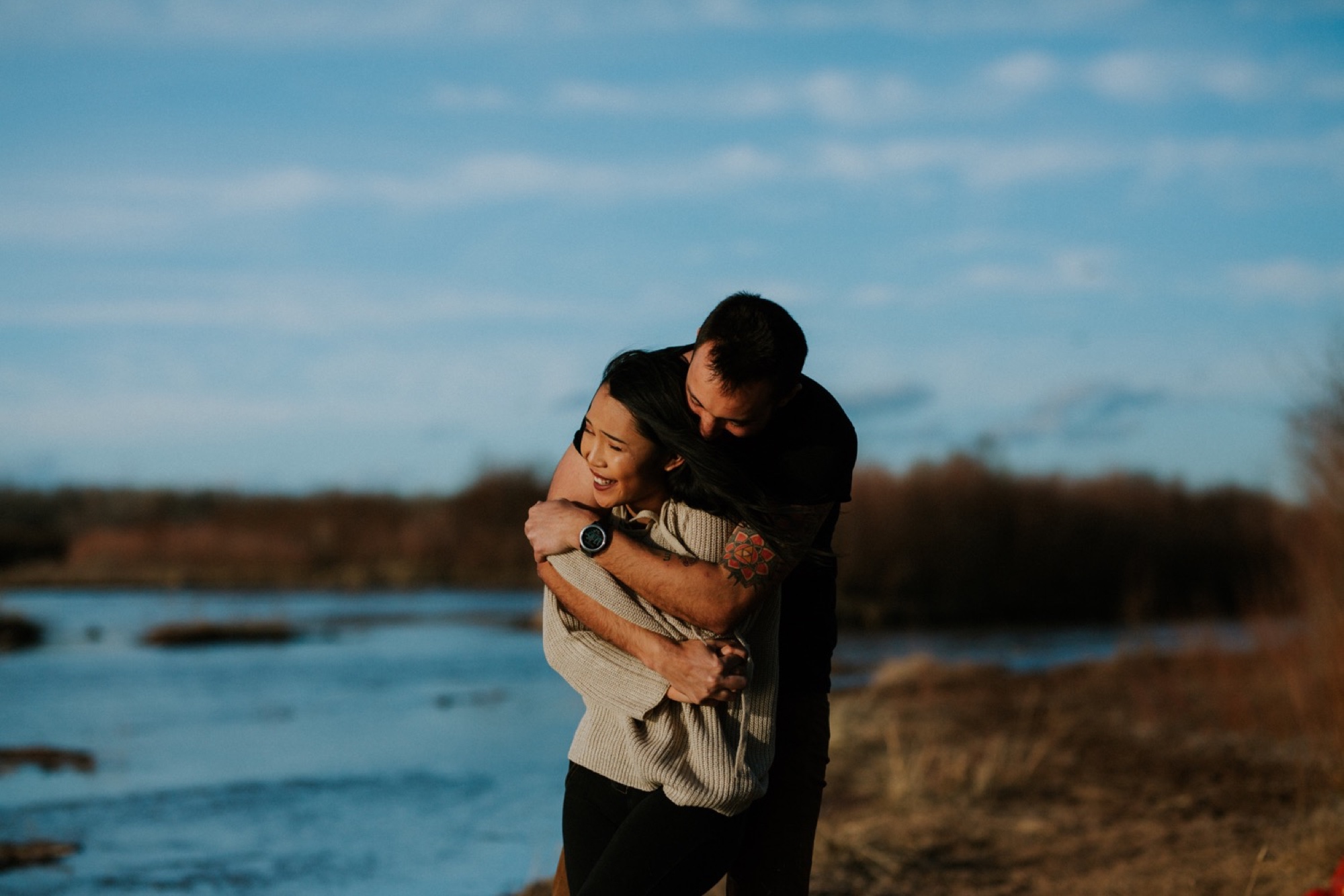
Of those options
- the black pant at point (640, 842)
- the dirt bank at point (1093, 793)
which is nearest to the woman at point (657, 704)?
the black pant at point (640, 842)

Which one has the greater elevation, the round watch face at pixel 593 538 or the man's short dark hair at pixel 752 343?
the man's short dark hair at pixel 752 343

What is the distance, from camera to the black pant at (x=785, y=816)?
3035 mm

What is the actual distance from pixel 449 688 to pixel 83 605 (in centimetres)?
1490

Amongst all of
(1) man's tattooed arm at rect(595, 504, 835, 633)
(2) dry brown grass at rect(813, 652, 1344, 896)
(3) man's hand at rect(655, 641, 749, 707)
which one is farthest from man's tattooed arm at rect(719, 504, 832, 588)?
(2) dry brown grass at rect(813, 652, 1344, 896)

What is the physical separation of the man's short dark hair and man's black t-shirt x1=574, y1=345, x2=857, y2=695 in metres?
0.13

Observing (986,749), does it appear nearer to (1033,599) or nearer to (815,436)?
(815,436)

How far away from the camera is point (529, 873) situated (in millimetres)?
5941

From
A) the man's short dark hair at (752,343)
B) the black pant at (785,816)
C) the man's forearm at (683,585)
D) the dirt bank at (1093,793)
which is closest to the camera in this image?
the man's short dark hair at (752,343)

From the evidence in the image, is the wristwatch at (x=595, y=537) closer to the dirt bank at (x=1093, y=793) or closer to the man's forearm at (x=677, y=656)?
the man's forearm at (x=677, y=656)

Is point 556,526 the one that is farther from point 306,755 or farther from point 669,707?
point 306,755

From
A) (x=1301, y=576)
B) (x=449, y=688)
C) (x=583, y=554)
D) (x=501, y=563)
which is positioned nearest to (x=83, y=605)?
(x=501, y=563)

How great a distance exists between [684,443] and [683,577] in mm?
278

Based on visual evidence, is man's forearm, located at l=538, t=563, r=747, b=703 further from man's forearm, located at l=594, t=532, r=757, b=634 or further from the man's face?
the man's face

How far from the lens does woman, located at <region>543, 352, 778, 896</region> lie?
2.70 meters
